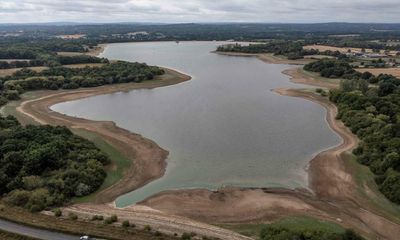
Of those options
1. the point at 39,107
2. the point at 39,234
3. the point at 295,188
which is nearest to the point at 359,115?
the point at 295,188

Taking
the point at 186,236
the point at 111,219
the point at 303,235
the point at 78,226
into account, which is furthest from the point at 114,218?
the point at 303,235

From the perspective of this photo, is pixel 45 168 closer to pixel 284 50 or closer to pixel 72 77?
pixel 72 77

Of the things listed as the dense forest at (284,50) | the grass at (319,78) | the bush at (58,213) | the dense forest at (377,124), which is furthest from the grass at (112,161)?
the dense forest at (284,50)

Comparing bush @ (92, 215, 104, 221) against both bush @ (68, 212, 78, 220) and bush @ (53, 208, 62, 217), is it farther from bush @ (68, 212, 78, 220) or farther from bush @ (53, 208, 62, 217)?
bush @ (53, 208, 62, 217)

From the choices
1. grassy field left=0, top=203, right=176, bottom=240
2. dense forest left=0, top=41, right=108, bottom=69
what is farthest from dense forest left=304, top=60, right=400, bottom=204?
dense forest left=0, top=41, right=108, bottom=69

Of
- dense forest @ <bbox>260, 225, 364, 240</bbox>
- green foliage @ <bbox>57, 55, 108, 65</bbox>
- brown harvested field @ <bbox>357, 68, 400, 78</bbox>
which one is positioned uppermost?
green foliage @ <bbox>57, 55, 108, 65</bbox>

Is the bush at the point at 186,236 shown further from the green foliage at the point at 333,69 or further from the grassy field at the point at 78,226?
the green foliage at the point at 333,69
